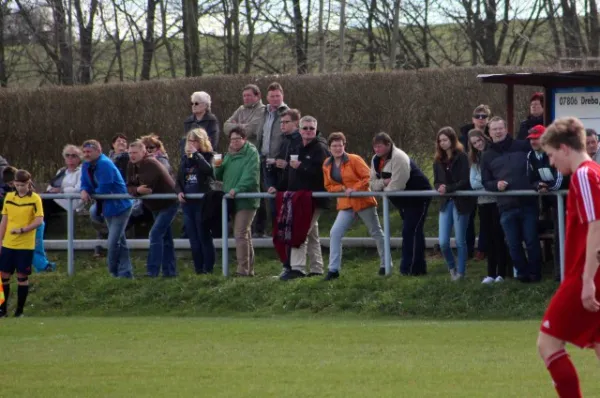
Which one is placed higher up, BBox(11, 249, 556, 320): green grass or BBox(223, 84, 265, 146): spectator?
BBox(223, 84, 265, 146): spectator

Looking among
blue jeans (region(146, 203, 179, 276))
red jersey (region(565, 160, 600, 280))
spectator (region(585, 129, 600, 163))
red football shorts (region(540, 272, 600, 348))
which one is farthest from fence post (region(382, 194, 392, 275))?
red football shorts (region(540, 272, 600, 348))

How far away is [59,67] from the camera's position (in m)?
35.5

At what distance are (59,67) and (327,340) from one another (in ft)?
81.5

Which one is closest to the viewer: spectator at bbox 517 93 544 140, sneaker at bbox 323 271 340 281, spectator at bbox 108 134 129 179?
sneaker at bbox 323 271 340 281

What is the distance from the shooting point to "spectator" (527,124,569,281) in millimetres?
14445

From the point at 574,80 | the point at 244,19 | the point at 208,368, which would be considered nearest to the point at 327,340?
the point at 208,368

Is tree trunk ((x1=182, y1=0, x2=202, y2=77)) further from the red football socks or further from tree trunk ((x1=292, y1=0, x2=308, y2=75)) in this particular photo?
the red football socks

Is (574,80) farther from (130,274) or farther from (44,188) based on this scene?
(44,188)

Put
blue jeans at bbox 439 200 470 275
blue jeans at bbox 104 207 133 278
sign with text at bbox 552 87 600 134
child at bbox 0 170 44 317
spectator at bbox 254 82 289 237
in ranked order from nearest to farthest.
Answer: blue jeans at bbox 439 200 470 275 → sign with text at bbox 552 87 600 134 → child at bbox 0 170 44 317 → blue jeans at bbox 104 207 133 278 → spectator at bbox 254 82 289 237

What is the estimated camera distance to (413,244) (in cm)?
1577

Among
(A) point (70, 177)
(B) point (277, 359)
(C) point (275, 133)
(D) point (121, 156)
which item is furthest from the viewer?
(A) point (70, 177)

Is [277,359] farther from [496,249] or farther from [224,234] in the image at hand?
[224,234]

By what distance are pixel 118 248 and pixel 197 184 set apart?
1567 millimetres

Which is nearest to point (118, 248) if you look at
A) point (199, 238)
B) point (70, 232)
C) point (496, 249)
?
point (70, 232)
